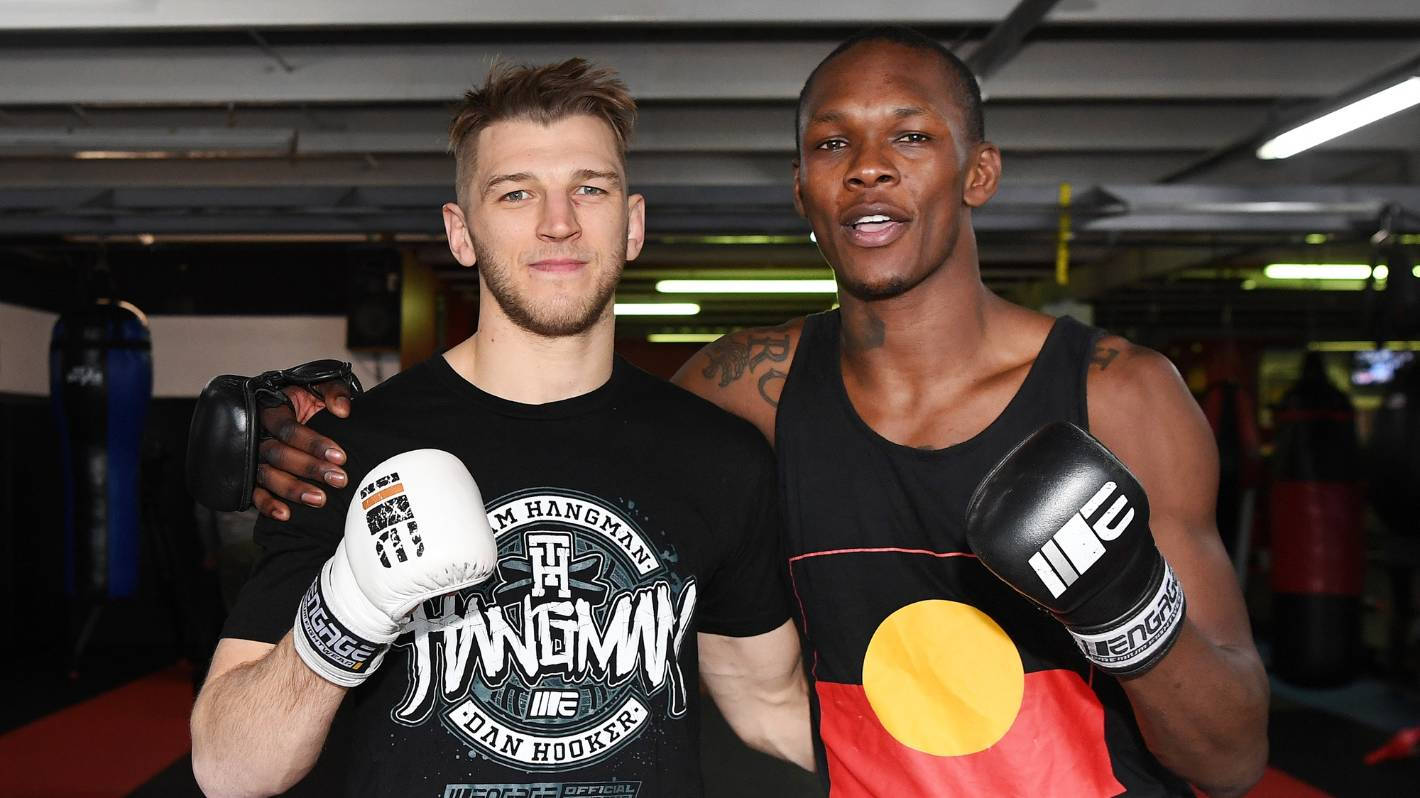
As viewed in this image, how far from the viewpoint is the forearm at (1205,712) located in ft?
4.49

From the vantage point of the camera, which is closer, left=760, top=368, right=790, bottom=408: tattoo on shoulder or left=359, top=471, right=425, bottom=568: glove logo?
left=359, top=471, right=425, bottom=568: glove logo

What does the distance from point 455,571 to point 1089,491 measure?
2.43 feet

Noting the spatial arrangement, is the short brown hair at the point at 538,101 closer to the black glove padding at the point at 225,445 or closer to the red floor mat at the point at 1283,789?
the black glove padding at the point at 225,445

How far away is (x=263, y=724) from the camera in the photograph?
1.32 m

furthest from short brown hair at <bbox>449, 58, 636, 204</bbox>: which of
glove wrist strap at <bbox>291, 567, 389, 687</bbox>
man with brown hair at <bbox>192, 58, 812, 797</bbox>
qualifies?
glove wrist strap at <bbox>291, 567, 389, 687</bbox>

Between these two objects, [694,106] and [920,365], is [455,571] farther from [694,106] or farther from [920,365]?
[694,106]

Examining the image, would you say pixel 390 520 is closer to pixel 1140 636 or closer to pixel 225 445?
pixel 225 445

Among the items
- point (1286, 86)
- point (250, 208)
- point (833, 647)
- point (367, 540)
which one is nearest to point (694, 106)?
point (250, 208)

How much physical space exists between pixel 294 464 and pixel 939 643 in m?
0.96

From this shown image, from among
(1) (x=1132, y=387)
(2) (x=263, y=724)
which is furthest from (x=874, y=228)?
(2) (x=263, y=724)

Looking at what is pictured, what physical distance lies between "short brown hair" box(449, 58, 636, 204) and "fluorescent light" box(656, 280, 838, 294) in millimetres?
7213

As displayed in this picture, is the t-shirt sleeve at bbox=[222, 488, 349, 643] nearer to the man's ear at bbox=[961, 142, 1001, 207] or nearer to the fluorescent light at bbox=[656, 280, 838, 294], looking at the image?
the man's ear at bbox=[961, 142, 1001, 207]

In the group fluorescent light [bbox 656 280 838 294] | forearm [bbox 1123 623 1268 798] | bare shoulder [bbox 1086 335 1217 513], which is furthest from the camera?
fluorescent light [bbox 656 280 838 294]

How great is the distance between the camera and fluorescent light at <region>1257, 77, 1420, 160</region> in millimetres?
4238
